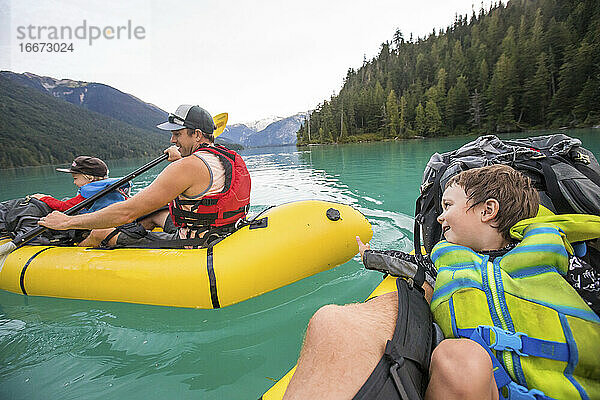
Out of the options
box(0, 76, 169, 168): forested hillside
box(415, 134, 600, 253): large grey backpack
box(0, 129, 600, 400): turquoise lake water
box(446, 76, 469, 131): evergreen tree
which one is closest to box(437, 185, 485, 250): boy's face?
box(415, 134, 600, 253): large grey backpack

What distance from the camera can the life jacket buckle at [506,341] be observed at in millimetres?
1045

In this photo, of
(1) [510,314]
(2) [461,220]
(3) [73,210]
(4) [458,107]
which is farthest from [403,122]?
(1) [510,314]

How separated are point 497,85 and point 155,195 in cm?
5773

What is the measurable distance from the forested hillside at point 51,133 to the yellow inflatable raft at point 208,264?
79254 mm

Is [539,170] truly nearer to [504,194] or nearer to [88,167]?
[504,194]

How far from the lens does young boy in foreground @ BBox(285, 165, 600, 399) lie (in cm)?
97

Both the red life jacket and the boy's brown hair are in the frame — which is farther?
the red life jacket

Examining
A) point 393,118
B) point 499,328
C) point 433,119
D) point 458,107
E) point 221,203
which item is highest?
point 458,107

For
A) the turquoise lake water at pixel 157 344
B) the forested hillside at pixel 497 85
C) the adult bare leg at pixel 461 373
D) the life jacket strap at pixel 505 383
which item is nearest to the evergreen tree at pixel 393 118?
the forested hillside at pixel 497 85

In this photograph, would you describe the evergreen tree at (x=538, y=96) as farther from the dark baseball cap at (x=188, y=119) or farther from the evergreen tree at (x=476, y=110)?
the dark baseball cap at (x=188, y=119)

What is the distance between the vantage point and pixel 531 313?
1083mm

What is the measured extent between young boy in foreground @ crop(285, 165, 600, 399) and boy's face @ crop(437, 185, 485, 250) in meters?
0.06

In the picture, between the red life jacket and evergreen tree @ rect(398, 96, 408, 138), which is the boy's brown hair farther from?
evergreen tree @ rect(398, 96, 408, 138)

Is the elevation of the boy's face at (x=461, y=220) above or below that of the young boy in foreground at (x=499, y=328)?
above
